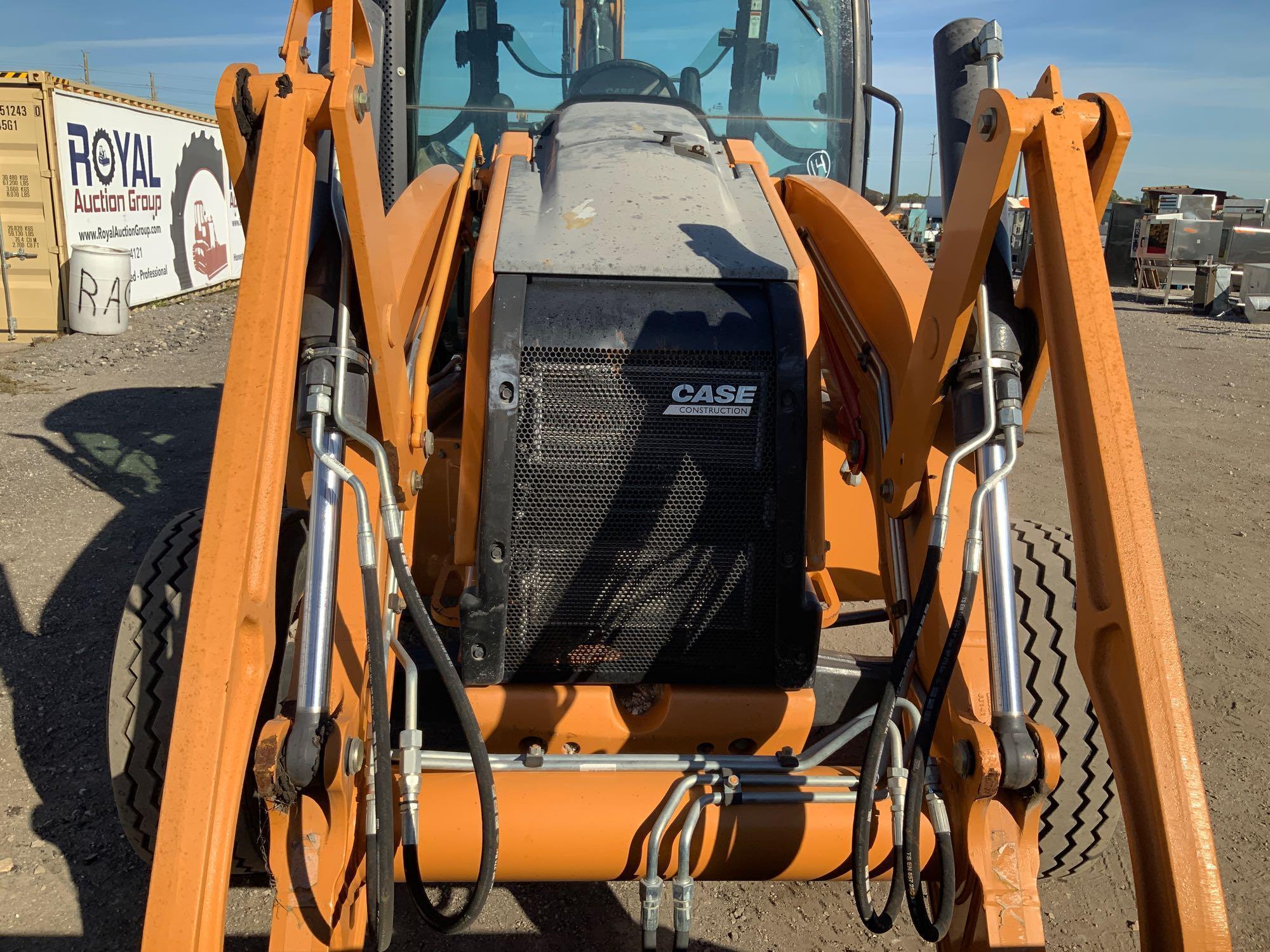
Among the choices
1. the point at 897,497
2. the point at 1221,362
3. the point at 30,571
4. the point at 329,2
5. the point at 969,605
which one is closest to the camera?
the point at 969,605

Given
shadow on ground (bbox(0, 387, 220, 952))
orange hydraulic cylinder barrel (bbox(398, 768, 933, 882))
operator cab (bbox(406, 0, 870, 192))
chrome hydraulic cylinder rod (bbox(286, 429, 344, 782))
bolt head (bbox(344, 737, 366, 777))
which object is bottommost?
shadow on ground (bbox(0, 387, 220, 952))

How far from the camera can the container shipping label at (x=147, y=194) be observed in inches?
457

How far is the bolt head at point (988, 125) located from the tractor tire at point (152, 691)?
69.6 inches

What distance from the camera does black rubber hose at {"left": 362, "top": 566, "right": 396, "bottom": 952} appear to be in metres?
1.79

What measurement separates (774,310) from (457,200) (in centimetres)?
108

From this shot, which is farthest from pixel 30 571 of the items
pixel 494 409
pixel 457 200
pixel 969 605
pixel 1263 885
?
pixel 1263 885

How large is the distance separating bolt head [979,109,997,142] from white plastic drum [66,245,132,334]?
11.8m

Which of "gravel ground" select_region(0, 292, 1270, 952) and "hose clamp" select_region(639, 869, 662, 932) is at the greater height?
"hose clamp" select_region(639, 869, 662, 932)

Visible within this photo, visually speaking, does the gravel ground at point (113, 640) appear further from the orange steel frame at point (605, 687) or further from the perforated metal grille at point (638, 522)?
the perforated metal grille at point (638, 522)

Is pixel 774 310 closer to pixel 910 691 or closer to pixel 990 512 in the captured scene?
pixel 990 512

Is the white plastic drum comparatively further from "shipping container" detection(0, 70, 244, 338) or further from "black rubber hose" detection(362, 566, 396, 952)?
"black rubber hose" detection(362, 566, 396, 952)

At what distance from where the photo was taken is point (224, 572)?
1.62m

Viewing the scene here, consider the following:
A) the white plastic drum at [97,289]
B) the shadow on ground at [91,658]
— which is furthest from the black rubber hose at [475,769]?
the white plastic drum at [97,289]

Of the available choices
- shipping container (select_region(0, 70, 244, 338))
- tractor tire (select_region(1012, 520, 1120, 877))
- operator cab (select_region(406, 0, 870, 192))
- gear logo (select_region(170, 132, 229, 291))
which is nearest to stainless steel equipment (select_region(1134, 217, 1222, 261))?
gear logo (select_region(170, 132, 229, 291))
